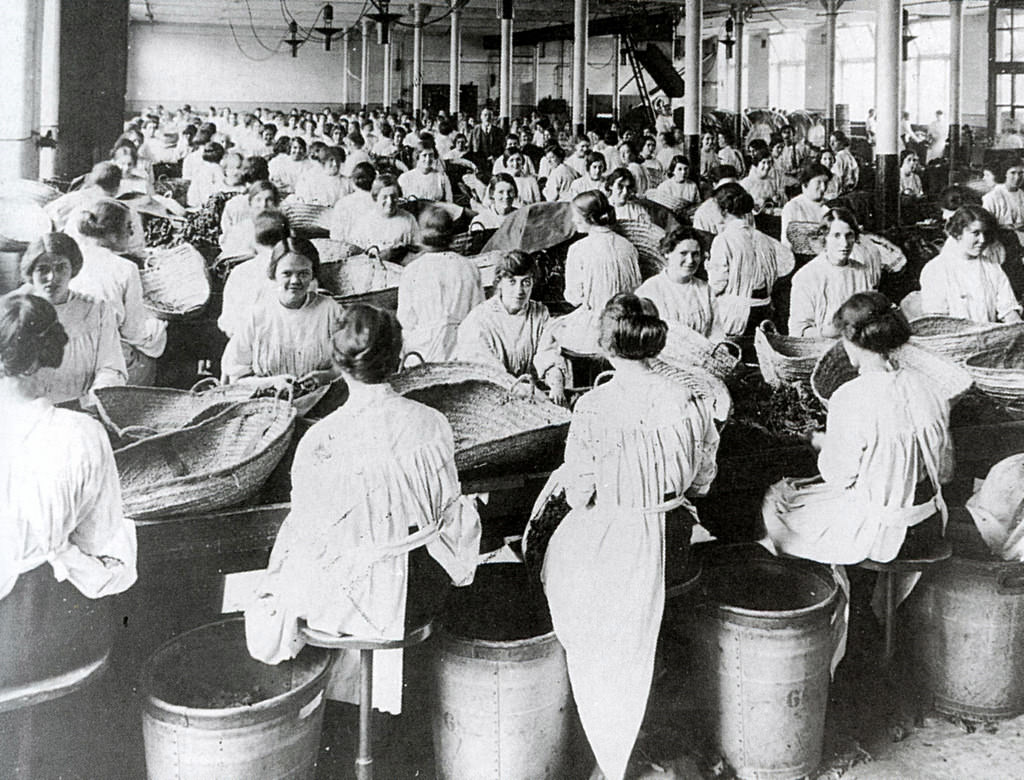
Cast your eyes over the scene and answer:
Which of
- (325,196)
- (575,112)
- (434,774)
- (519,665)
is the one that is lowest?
(434,774)

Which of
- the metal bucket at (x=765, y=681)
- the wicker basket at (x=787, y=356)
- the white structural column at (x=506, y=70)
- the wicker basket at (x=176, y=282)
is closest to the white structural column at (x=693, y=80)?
the white structural column at (x=506, y=70)

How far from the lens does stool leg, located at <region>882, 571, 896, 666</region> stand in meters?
3.41

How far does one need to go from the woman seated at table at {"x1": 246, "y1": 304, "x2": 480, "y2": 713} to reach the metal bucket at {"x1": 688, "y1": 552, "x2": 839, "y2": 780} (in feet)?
3.00

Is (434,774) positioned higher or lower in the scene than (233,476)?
lower

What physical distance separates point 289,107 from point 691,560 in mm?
29355

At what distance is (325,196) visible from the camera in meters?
9.39

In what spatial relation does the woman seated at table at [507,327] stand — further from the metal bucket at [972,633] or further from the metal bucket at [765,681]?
the metal bucket at [972,633]

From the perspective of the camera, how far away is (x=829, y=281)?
17.0 feet

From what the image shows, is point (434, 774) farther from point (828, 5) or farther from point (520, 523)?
point (828, 5)

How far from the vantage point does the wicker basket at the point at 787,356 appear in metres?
3.97

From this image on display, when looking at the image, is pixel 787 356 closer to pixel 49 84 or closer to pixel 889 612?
pixel 889 612

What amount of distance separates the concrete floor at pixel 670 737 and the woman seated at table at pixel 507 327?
4.87ft

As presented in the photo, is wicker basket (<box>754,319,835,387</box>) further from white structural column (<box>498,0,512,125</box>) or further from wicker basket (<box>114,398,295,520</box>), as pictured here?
white structural column (<box>498,0,512,125</box>)

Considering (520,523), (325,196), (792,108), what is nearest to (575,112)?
(325,196)
